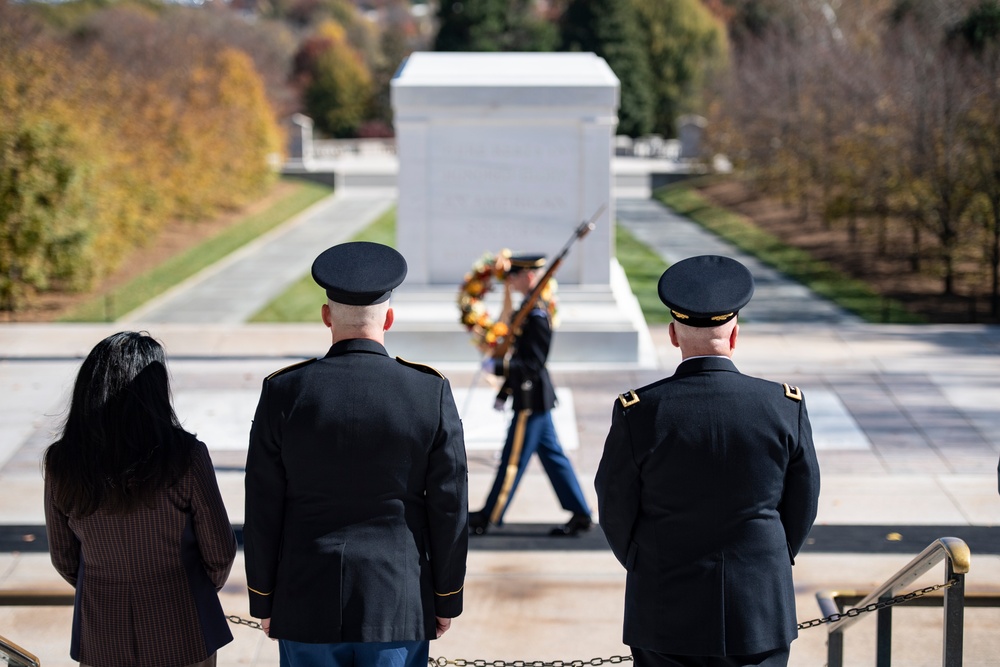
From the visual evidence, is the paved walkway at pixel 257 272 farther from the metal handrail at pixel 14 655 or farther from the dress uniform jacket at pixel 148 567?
the dress uniform jacket at pixel 148 567

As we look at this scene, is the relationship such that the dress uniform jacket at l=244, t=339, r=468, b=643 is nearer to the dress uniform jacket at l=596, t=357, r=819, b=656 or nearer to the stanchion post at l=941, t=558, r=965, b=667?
the dress uniform jacket at l=596, t=357, r=819, b=656

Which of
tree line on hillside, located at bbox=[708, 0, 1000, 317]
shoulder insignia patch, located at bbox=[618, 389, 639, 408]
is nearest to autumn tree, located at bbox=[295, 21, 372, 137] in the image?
tree line on hillside, located at bbox=[708, 0, 1000, 317]

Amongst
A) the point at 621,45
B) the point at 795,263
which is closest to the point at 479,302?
the point at 795,263

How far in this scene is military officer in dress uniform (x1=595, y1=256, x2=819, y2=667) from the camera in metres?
3.25

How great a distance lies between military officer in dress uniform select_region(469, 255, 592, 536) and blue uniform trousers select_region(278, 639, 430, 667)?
3.10m

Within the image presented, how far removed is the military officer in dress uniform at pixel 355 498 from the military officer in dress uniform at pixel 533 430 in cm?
308

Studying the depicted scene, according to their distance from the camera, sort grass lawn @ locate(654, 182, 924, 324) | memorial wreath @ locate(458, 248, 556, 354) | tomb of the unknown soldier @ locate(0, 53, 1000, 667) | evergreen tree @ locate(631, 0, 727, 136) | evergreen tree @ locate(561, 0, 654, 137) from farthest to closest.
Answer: evergreen tree @ locate(631, 0, 727, 136) → evergreen tree @ locate(561, 0, 654, 137) → grass lawn @ locate(654, 182, 924, 324) → memorial wreath @ locate(458, 248, 556, 354) → tomb of the unknown soldier @ locate(0, 53, 1000, 667)

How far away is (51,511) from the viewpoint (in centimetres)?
336

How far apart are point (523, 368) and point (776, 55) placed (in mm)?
22188

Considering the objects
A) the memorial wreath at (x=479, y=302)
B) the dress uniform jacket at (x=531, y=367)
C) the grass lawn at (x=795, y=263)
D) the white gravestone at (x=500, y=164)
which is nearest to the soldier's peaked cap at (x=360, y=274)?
the dress uniform jacket at (x=531, y=367)

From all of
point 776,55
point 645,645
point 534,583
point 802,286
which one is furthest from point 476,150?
point 776,55

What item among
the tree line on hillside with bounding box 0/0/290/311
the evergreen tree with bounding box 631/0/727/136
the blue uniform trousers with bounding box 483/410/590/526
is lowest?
the evergreen tree with bounding box 631/0/727/136

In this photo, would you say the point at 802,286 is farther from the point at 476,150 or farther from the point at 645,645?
the point at 645,645

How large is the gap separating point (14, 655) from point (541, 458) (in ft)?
11.2
